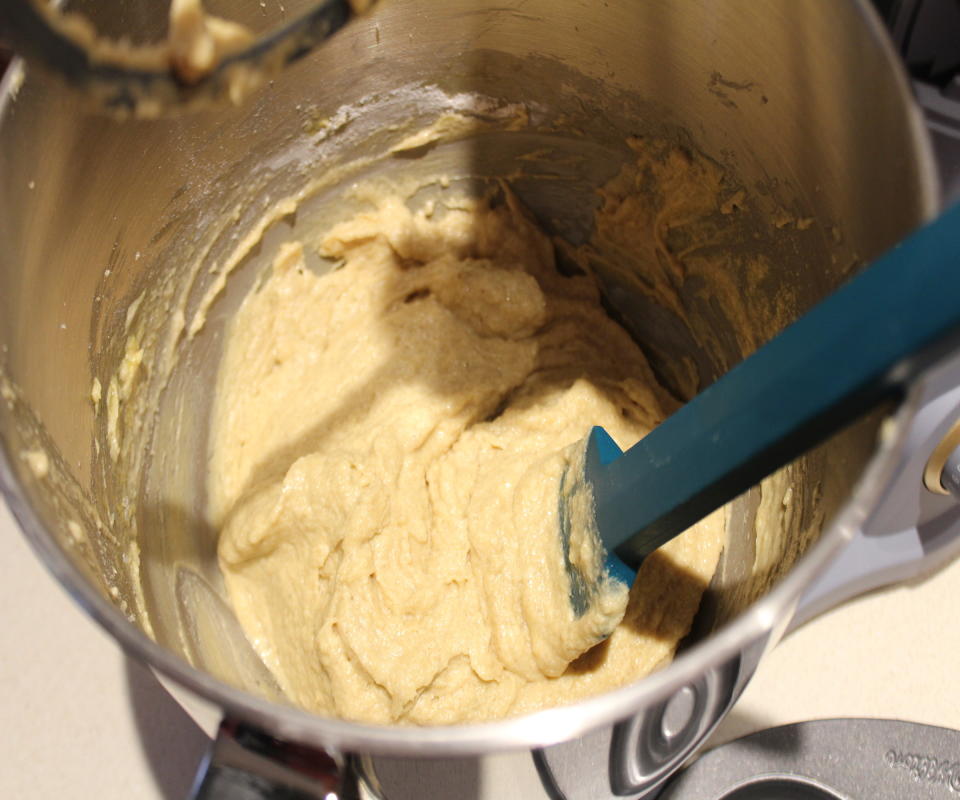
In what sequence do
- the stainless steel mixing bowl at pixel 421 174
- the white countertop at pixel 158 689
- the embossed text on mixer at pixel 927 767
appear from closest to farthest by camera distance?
the stainless steel mixing bowl at pixel 421 174 → the embossed text on mixer at pixel 927 767 → the white countertop at pixel 158 689

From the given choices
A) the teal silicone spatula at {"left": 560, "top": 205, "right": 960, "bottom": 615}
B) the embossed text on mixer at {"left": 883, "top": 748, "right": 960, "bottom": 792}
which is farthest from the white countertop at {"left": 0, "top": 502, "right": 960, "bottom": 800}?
the teal silicone spatula at {"left": 560, "top": 205, "right": 960, "bottom": 615}

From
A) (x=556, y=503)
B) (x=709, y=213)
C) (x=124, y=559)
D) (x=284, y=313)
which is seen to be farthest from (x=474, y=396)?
(x=124, y=559)

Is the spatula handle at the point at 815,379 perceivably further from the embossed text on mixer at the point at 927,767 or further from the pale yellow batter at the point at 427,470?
the embossed text on mixer at the point at 927,767

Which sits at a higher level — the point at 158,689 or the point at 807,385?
the point at 807,385

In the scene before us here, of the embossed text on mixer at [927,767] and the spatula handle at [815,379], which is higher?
the spatula handle at [815,379]

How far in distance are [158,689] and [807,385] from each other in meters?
1.24

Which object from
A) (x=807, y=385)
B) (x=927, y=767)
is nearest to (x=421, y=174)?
(x=807, y=385)

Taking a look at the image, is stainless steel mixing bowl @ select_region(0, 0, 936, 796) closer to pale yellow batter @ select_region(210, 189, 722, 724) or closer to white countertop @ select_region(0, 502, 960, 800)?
pale yellow batter @ select_region(210, 189, 722, 724)

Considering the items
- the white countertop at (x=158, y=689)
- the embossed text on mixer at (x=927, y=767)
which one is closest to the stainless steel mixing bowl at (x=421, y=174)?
the white countertop at (x=158, y=689)

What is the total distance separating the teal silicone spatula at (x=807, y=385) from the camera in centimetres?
65

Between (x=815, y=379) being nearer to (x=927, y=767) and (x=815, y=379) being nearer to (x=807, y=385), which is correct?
(x=807, y=385)

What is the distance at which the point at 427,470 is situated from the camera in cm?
145

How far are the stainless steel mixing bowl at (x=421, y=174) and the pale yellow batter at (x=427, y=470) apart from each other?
0.21 ft

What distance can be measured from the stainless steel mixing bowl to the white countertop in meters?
0.23
